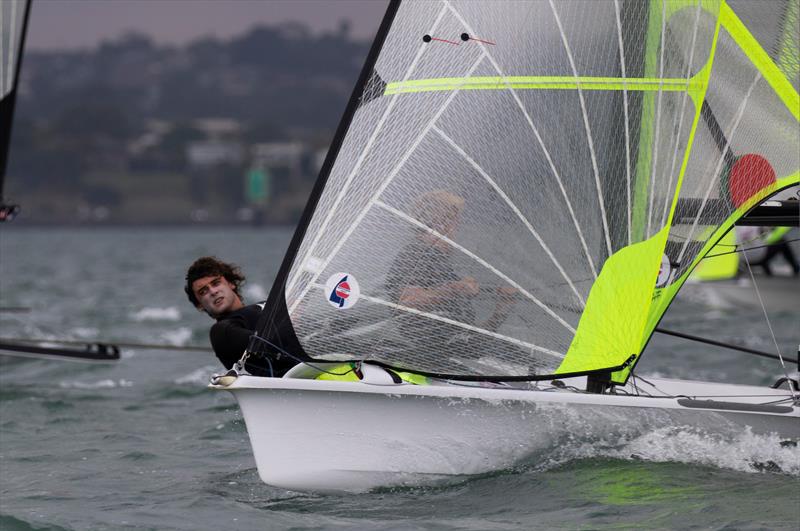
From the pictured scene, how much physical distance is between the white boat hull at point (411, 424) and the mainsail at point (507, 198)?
6.1 inches

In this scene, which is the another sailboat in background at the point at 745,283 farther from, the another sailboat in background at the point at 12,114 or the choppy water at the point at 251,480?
the another sailboat in background at the point at 12,114

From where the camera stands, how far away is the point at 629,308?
533 centimetres

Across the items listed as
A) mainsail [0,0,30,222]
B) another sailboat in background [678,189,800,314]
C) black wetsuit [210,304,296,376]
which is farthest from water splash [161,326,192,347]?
black wetsuit [210,304,296,376]

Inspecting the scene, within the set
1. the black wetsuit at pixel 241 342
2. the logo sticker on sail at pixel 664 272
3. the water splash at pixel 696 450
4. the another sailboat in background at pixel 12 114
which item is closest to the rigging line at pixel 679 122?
the logo sticker on sail at pixel 664 272

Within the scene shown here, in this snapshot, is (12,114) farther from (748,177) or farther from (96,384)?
(748,177)

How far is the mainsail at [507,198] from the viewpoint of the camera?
16.8ft

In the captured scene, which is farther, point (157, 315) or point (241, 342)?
point (157, 315)

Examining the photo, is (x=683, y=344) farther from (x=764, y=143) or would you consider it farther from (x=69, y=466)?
(x=69, y=466)

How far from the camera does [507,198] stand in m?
5.29

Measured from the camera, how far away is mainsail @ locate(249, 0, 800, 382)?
511 cm

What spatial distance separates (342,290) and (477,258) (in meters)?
0.56

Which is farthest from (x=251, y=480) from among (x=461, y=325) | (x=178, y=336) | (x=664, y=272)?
(x=178, y=336)

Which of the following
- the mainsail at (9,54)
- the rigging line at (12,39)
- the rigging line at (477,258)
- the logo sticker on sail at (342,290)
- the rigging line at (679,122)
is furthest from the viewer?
the rigging line at (12,39)

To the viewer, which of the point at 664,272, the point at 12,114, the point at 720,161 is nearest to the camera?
the point at 664,272
